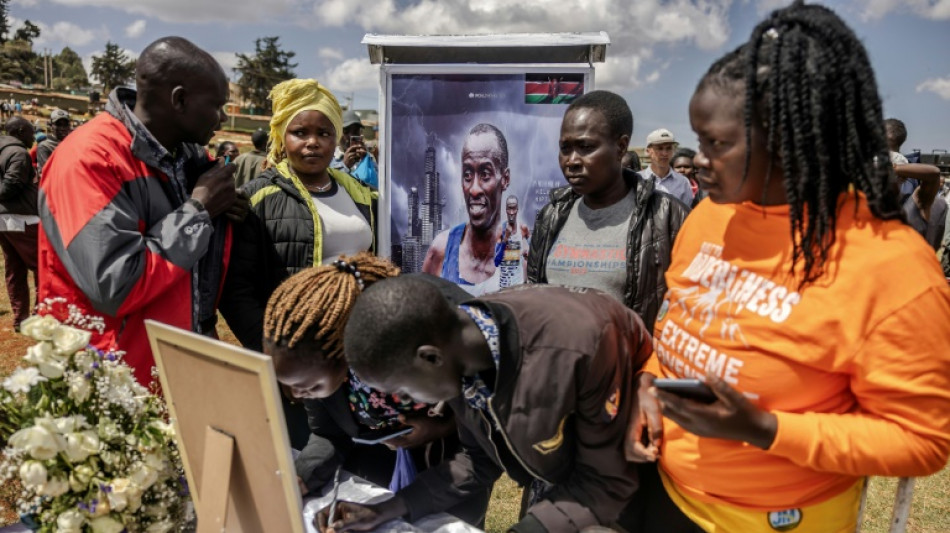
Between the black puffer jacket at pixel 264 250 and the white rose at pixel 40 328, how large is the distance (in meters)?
1.09

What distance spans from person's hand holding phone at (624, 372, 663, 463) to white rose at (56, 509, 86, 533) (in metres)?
1.15

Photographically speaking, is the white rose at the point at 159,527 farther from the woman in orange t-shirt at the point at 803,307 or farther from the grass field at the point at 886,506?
the grass field at the point at 886,506

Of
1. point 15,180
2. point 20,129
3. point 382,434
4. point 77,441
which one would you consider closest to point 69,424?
point 77,441

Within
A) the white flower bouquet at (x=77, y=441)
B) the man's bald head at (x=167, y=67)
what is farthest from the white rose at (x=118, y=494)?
the man's bald head at (x=167, y=67)

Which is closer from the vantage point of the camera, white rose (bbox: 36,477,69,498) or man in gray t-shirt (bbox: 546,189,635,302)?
white rose (bbox: 36,477,69,498)

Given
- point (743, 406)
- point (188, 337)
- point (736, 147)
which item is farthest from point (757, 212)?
point (188, 337)

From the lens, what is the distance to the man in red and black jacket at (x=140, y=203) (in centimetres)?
174

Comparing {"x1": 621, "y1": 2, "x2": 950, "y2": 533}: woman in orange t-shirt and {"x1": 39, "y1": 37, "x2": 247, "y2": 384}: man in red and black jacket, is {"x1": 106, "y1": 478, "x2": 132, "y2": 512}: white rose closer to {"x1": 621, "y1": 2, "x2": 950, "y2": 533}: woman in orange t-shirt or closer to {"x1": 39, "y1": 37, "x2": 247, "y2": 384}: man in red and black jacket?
{"x1": 39, "y1": 37, "x2": 247, "y2": 384}: man in red and black jacket

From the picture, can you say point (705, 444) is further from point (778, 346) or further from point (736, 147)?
point (736, 147)

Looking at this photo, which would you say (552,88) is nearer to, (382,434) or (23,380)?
(382,434)

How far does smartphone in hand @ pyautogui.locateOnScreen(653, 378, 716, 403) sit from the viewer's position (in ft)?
3.56

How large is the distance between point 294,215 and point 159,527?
139 cm

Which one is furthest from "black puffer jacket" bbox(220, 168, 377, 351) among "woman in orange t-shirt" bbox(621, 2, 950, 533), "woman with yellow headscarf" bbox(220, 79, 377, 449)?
"woman in orange t-shirt" bbox(621, 2, 950, 533)

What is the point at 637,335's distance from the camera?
159 centimetres
